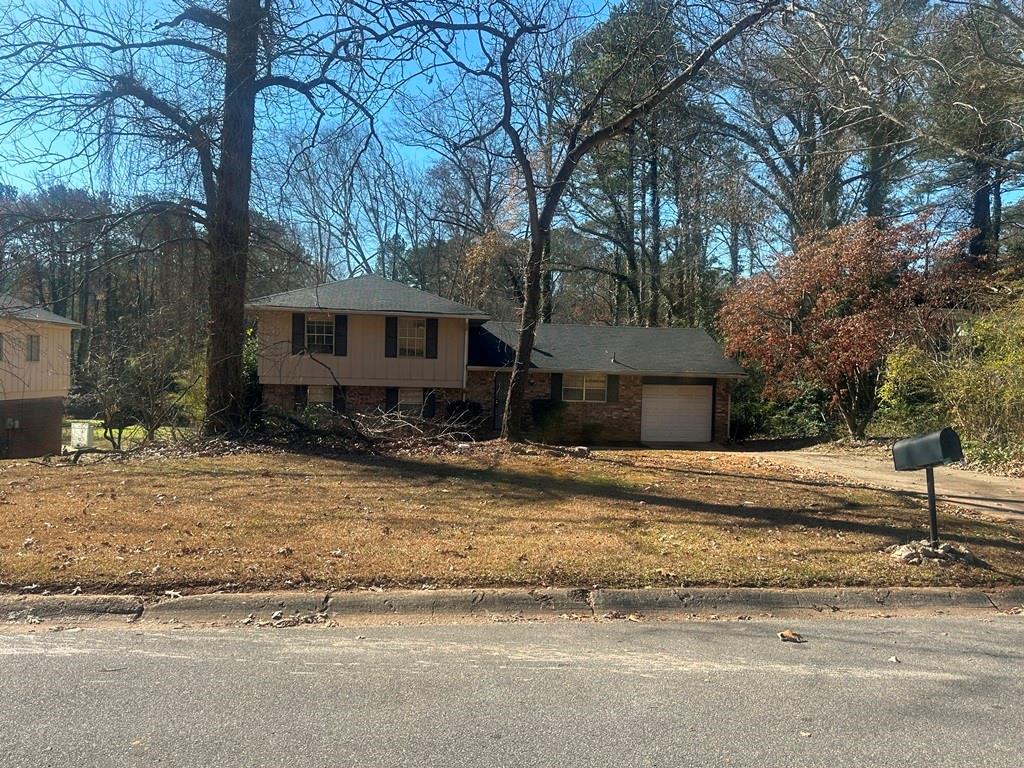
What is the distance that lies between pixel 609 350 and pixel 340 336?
30.0ft

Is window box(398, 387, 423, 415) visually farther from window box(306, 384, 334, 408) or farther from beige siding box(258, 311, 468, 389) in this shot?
window box(306, 384, 334, 408)

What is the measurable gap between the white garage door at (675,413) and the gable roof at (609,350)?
2.58 feet

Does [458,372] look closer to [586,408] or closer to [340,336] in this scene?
[340,336]

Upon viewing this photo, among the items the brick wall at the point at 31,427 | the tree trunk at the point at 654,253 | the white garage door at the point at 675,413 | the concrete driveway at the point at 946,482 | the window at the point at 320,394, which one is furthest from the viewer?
the tree trunk at the point at 654,253

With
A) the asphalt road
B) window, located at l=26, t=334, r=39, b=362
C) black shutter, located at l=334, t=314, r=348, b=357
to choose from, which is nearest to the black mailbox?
the asphalt road

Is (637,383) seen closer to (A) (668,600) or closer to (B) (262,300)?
(B) (262,300)

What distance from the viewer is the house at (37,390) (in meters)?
26.7

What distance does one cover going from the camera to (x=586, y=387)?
82.4ft

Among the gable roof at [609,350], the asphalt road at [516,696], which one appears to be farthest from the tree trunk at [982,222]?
the asphalt road at [516,696]

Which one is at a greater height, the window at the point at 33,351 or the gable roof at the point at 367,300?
the gable roof at the point at 367,300

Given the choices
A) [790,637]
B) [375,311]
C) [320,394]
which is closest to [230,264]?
[375,311]

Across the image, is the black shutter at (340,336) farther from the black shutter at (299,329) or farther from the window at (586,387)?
the window at (586,387)

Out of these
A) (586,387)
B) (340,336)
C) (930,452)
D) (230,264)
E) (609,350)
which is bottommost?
(930,452)

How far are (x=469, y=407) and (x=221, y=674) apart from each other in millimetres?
20345
